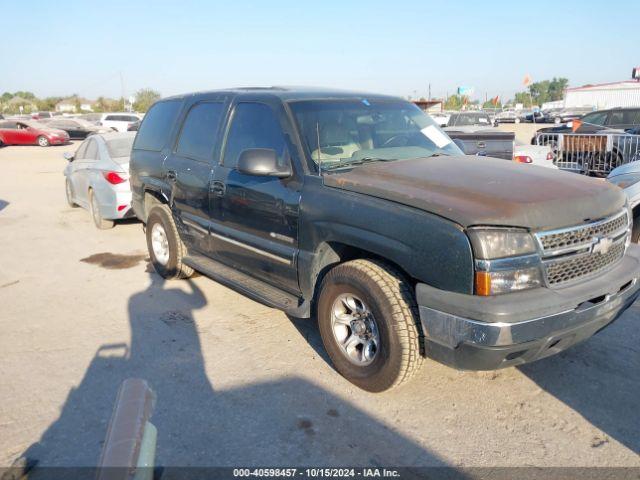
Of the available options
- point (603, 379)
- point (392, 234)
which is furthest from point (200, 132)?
point (603, 379)

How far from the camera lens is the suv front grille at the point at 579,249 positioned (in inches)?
118

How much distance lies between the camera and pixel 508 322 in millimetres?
2814

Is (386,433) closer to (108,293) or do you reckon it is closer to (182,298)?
(182,298)

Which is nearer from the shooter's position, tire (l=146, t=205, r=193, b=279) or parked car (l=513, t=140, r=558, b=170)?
tire (l=146, t=205, r=193, b=279)

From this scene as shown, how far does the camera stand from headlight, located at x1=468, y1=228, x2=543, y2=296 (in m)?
2.85

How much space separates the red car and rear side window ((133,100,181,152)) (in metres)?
26.9

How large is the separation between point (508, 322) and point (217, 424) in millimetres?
1817

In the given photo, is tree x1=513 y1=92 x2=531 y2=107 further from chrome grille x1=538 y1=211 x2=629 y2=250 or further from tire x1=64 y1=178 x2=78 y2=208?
chrome grille x1=538 y1=211 x2=629 y2=250

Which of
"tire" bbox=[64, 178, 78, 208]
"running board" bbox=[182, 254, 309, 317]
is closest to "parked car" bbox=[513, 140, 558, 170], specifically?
"running board" bbox=[182, 254, 309, 317]

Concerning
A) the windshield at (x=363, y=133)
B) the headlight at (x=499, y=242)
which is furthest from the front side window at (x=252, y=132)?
the headlight at (x=499, y=242)

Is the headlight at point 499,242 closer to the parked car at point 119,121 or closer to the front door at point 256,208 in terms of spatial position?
the front door at point 256,208

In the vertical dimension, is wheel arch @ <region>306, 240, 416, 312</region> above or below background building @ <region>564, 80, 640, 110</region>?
below

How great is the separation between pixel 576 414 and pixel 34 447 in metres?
3.26

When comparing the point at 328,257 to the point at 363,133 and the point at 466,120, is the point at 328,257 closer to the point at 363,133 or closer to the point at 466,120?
the point at 363,133
